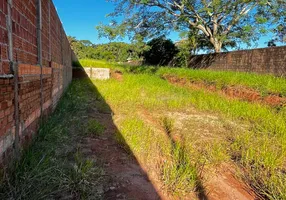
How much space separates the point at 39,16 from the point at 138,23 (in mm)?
11584

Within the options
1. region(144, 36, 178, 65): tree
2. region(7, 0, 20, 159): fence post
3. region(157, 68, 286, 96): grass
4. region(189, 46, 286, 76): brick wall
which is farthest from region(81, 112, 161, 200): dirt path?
region(144, 36, 178, 65): tree

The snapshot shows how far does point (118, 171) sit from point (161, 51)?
1662 centimetres

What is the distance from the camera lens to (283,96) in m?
5.44

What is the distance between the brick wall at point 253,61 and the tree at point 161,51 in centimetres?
451

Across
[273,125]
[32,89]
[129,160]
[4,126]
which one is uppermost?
[32,89]

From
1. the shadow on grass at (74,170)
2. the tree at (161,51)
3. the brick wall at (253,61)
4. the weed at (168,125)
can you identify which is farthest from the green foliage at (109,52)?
the shadow on grass at (74,170)

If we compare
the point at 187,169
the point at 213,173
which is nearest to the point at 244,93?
the point at 213,173

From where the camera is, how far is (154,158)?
2562 millimetres

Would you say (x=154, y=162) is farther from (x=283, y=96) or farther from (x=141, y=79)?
(x=141, y=79)

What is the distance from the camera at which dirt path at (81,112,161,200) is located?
1860mm

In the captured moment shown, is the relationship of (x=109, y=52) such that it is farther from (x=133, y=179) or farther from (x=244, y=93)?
(x=133, y=179)

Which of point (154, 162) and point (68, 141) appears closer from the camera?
point (154, 162)

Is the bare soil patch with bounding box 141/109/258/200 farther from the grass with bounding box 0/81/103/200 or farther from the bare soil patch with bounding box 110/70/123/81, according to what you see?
the bare soil patch with bounding box 110/70/123/81

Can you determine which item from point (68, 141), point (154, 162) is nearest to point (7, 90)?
point (68, 141)
